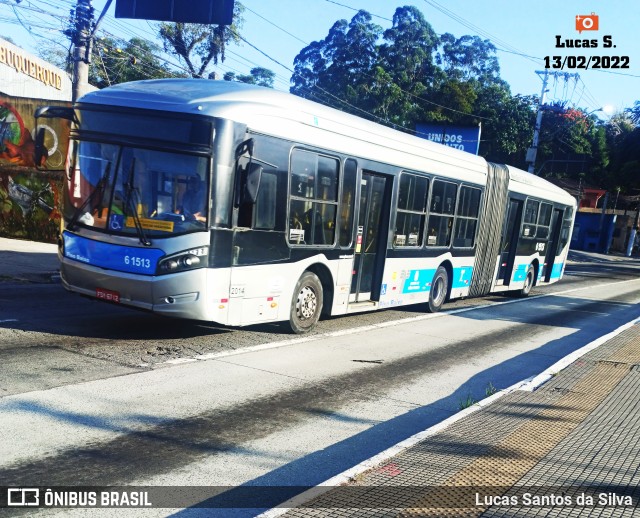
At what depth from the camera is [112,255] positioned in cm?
808

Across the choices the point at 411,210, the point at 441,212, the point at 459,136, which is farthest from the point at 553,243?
the point at 459,136

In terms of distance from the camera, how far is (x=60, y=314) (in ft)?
32.1

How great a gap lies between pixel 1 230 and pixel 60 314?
13.3m

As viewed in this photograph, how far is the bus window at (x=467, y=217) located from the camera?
1465 cm

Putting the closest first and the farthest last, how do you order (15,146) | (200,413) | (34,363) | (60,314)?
(200,413) < (34,363) < (60,314) < (15,146)

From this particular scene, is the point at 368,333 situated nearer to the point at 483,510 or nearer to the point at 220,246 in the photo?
the point at 220,246

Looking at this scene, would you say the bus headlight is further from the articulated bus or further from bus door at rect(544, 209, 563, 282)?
bus door at rect(544, 209, 563, 282)

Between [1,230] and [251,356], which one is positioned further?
[1,230]

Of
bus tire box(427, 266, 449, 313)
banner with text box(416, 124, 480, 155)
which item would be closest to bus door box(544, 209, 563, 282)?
bus tire box(427, 266, 449, 313)

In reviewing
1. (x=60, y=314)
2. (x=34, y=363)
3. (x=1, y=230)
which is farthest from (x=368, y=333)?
(x=1, y=230)

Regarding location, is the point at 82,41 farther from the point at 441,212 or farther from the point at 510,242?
the point at 510,242

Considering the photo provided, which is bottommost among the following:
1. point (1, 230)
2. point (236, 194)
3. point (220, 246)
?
point (1, 230)

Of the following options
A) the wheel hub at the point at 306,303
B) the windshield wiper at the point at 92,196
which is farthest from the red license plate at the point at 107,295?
the wheel hub at the point at 306,303

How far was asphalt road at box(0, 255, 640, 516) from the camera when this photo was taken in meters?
4.76
